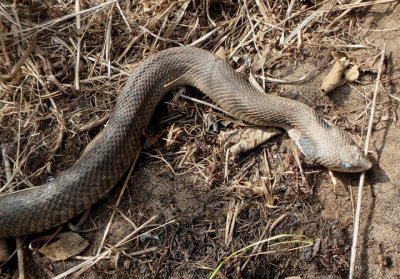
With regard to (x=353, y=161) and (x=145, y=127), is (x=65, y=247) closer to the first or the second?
(x=145, y=127)

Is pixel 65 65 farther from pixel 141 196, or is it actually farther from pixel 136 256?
pixel 136 256

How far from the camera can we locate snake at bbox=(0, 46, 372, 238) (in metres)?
4.39

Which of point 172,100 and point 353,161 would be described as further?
point 172,100

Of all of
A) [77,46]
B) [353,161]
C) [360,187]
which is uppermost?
[77,46]

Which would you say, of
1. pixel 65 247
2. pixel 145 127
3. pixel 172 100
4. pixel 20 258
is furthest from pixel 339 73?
pixel 20 258

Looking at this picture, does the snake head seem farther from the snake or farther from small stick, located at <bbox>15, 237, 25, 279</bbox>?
small stick, located at <bbox>15, 237, 25, 279</bbox>

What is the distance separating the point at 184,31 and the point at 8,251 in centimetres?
382

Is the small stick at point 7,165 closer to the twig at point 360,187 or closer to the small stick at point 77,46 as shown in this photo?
the small stick at point 77,46

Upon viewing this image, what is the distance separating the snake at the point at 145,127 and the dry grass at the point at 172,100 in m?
0.27

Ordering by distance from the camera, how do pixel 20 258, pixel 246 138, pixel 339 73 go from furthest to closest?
pixel 339 73
pixel 246 138
pixel 20 258

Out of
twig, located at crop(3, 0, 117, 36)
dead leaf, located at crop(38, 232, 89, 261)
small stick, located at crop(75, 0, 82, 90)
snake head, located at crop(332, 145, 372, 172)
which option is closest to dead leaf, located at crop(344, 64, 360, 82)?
snake head, located at crop(332, 145, 372, 172)

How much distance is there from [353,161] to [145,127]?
8.88ft

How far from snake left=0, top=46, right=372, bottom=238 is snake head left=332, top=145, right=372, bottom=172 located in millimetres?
11

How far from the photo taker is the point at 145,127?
16.7 feet
